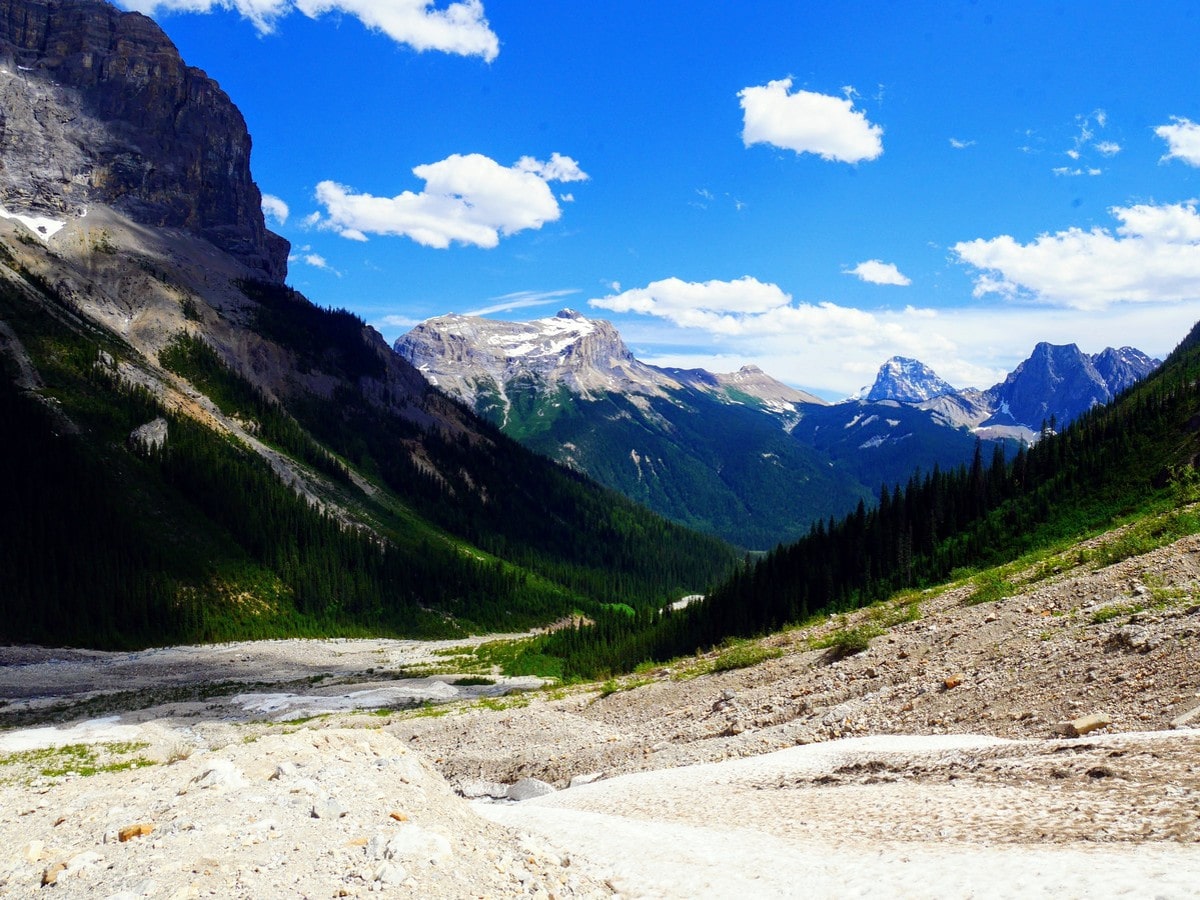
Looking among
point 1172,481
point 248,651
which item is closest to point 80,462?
point 248,651

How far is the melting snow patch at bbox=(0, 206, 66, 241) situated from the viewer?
185375 mm

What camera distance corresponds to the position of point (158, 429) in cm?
12825

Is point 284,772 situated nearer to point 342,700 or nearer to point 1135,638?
point 1135,638

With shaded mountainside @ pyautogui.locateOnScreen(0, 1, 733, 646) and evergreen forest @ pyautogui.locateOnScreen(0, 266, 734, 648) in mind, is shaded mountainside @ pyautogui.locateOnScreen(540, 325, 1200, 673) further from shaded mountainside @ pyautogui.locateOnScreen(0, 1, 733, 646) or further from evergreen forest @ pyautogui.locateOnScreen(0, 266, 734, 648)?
shaded mountainside @ pyautogui.locateOnScreen(0, 1, 733, 646)

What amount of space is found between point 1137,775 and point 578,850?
8876mm

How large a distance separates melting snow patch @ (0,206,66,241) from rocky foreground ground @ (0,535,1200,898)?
20703 cm

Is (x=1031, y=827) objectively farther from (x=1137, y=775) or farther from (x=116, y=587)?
(x=116, y=587)

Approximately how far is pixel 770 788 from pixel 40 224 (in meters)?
244

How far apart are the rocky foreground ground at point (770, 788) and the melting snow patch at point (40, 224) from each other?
20703 centimetres

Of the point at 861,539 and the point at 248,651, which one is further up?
the point at 861,539

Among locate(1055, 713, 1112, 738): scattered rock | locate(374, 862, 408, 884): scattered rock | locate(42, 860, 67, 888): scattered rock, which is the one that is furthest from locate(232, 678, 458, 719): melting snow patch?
locate(374, 862, 408, 884): scattered rock

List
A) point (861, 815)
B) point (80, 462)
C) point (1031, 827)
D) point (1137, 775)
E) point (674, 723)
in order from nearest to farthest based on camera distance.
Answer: point (1031, 827), point (1137, 775), point (861, 815), point (674, 723), point (80, 462)

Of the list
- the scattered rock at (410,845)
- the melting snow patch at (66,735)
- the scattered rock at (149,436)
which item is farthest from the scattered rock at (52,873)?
the scattered rock at (149,436)

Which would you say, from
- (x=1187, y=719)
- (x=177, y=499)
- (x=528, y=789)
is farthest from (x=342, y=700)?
(x=177, y=499)
